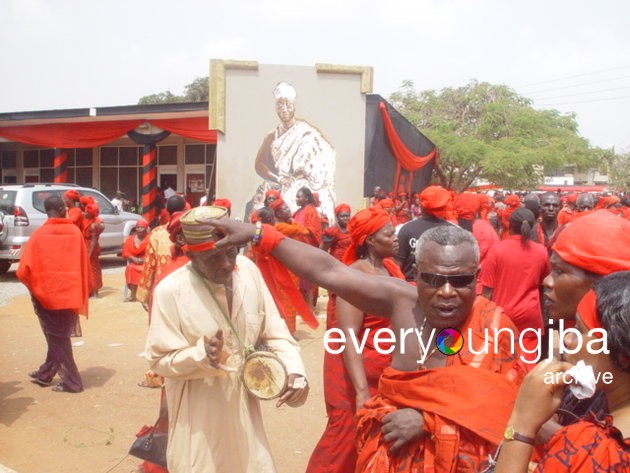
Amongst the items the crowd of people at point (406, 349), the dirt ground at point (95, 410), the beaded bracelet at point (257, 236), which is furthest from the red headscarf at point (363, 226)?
the dirt ground at point (95, 410)

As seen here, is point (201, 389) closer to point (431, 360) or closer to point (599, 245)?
point (431, 360)

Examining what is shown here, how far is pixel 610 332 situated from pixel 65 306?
17.4 ft

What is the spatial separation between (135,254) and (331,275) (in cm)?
790

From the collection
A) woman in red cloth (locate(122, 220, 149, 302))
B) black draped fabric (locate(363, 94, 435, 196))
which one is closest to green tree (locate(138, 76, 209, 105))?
black draped fabric (locate(363, 94, 435, 196))

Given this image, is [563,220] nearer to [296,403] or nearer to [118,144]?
[296,403]

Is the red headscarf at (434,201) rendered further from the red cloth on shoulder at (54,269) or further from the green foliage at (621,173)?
the green foliage at (621,173)

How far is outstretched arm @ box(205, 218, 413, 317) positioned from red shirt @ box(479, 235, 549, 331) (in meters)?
2.80

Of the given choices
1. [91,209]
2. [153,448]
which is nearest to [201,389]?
[153,448]

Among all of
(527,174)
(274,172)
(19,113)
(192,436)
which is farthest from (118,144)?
(192,436)

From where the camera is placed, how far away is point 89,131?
19.4 m

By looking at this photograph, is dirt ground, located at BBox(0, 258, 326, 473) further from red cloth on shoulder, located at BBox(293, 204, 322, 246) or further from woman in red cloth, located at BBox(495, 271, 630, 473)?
woman in red cloth, located at BBox(495, 271, 630, 473)

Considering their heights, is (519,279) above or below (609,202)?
below

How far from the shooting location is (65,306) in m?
5.88

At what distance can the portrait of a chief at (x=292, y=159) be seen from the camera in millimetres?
14156
